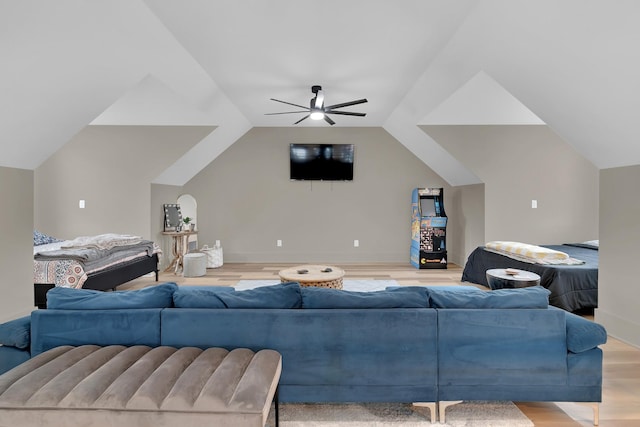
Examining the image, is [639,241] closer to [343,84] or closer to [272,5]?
Answer: [343,84]

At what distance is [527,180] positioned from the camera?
559 cm

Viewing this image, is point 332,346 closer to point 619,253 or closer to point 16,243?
point 619,253

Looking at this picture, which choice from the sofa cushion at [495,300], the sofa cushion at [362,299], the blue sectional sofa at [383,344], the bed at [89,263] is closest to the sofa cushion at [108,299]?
the blue sectional sofa at [383,344]

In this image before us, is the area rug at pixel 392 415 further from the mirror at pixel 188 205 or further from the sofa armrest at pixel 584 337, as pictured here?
the mirror at pixel 188 205

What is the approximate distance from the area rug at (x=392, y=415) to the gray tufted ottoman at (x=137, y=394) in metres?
0.57

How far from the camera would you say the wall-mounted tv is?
6539mm

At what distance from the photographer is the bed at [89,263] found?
3598mm

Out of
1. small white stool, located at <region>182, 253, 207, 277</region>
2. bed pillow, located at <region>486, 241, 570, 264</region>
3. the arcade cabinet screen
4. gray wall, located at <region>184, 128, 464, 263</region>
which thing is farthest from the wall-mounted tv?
bed pillow, located at <region>486, 241, 570, 264</region>

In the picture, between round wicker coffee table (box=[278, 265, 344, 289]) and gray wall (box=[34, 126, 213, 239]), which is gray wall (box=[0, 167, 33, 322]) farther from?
round wicker coffee table (box=[278, 265, 344, 289])

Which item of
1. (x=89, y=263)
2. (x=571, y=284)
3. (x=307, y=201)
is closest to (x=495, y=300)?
(x=571, y=284)

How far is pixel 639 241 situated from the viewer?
292cm

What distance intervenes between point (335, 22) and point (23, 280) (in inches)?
151

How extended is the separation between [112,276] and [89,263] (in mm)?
361

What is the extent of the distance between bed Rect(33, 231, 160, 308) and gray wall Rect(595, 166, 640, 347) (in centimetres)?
534
